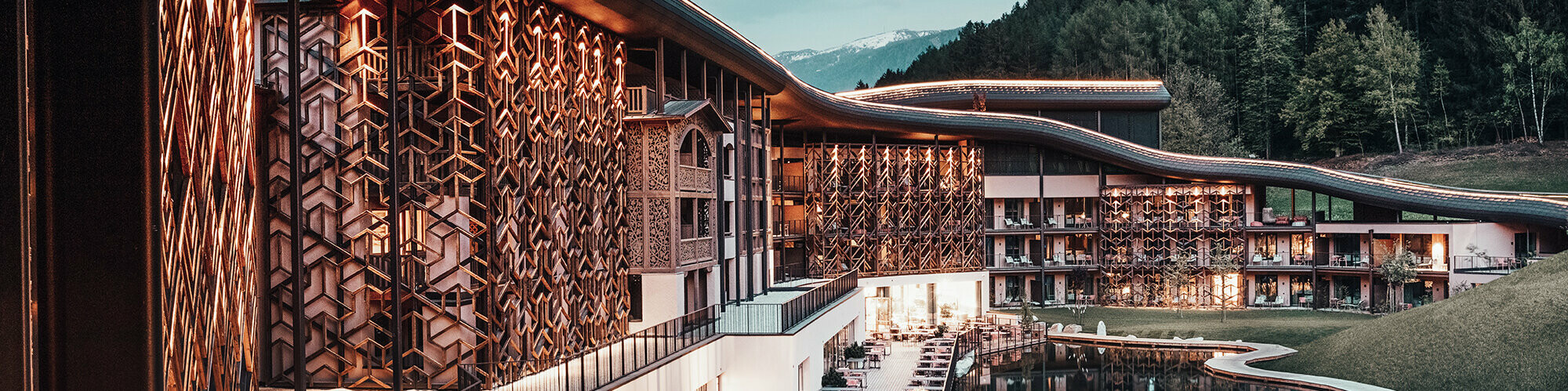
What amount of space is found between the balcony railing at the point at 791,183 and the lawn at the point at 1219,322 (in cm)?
1060

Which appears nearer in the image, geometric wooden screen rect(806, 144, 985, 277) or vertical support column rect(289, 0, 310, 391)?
vertical support column rect(289, 0, 310, 391)

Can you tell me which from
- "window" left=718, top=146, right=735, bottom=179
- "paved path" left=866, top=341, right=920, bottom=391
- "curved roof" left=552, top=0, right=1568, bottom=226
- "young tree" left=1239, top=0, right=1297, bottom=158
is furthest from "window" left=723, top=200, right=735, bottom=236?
"young tree" left=1239, top=0, right=1297, bottom=158

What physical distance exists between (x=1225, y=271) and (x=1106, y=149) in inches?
256

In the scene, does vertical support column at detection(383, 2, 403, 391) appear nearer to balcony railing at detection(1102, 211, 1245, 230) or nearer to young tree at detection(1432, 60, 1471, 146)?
balcony railing at detection(1102, 211, 1245, 230)

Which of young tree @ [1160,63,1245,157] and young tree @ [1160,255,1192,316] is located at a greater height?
young tree @ [1160,63,1245,157]

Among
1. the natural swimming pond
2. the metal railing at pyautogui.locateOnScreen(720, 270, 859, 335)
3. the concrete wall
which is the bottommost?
the natural swimming pond

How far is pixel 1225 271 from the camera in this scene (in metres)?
45.8

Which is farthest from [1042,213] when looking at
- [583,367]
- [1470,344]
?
[583,367]

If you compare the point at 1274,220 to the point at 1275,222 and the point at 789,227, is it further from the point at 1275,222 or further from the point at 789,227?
the point at 789,227

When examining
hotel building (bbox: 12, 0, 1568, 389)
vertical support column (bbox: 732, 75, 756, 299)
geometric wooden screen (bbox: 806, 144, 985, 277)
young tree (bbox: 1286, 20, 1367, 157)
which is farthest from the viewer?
young tree (bbox: 1286, 20, 1367, 157)

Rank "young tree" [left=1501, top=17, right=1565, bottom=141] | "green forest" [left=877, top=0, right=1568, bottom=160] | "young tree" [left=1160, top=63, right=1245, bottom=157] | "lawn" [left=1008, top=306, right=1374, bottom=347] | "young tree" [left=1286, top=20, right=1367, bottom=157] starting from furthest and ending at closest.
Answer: "young tree" [left=1286, top=20, right=1367, bottom=157]
"young tree" [left=1160, top=63, right=1245, bottom=157]
"green forest" [left=877, top=0, right=1568, bottom=160]
"young tree" [left=1501, top=17, right=1565, bottom=141]
"lawn" [left=1008, top=306, right=1374, bottom=347]

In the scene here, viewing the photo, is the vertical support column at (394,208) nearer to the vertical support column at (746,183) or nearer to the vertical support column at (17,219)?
the vertical support column at (17,219)

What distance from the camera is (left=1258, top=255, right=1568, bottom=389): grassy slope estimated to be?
27.5m

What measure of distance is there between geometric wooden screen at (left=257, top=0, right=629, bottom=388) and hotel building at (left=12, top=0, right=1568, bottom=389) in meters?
0.06
